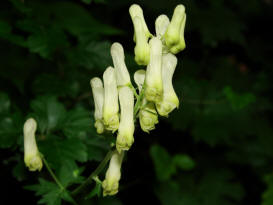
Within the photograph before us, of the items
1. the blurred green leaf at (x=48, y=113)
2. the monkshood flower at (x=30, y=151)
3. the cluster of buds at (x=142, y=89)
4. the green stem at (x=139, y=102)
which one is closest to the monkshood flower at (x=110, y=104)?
the cluster of buds at (x=142, y=89)

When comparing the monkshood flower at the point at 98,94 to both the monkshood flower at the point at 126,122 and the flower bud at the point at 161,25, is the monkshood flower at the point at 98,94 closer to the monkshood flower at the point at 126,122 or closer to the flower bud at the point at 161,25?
the monkshood flower at the point at 126,122

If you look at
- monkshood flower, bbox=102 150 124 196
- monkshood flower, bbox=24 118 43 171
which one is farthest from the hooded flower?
monkshood flower, bbox=24 118 43 171

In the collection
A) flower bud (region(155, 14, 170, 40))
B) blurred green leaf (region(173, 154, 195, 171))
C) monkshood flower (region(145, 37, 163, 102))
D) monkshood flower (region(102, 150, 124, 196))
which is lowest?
blurred green leaf (region(173, 154, 195, 171))

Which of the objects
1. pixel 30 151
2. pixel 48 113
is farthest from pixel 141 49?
pixel 48 113

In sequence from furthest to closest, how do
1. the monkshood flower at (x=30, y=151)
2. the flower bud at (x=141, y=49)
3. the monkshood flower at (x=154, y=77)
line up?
the monkshood flower at (x=30, y=151) < the flower bud at (x=141, y=49) < the monkshood flower at (x=154, y=77)

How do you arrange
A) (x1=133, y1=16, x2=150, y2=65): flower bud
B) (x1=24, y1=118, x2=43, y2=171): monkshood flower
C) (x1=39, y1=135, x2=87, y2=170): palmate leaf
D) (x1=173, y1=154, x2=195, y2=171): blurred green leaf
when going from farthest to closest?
1. (x1=173, y1=154, x2=195, y2=171): blurred green leaf
2. (x1=39, y1=135, x2=87, y2=170): palmate leaf
3. (x1=24, y1=118, x2=43, y2=171): monkshood flower
4. (x1=133, y1=16, x2=150, y2=65): flower bud

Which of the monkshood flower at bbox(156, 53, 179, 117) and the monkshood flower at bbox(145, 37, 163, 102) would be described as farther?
the monkshood flower at bbox(156, 53, 179, 117)

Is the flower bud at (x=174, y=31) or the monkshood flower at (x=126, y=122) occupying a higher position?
the flower bud at (x=174, y=31)

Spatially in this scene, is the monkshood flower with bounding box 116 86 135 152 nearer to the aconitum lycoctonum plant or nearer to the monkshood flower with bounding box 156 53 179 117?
the aconitum lycoctonum plant

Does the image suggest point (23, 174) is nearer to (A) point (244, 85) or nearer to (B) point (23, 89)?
(B) point (23, 89)
